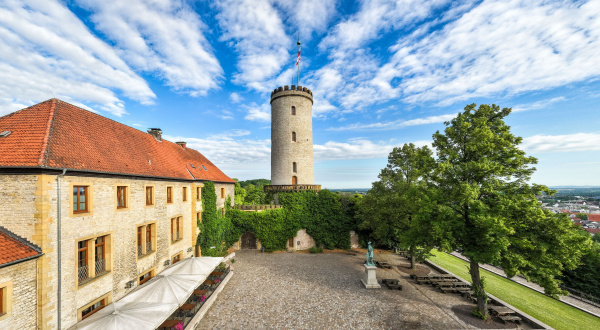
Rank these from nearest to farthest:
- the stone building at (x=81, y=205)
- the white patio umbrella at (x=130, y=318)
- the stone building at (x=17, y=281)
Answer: the stone building at (x=17, y=281), the white patio umbrella at (x=130, y=318), the stone building at (x=81, y=205)

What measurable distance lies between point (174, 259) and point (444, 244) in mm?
18354

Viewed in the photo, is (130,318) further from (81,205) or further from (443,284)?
(443,284)

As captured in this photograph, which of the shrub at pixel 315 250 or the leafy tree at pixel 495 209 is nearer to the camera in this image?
the leafy tree at pixel 495 209

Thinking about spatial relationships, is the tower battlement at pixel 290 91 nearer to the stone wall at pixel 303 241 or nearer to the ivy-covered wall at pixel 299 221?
the ivy-covered wall at pixel 299 221

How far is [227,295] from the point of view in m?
14.2

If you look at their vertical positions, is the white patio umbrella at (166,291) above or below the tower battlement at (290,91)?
below

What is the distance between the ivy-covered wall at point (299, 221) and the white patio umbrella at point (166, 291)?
11.4 m

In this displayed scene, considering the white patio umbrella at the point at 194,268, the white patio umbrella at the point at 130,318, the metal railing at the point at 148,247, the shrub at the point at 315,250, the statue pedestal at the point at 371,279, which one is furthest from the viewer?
the shrub at the point at 315,250

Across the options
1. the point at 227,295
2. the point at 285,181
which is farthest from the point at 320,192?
the point at 227,295

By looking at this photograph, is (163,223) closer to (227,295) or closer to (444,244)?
(227,295)

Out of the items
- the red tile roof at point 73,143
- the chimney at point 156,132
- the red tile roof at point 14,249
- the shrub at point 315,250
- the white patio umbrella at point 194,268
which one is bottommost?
the shrub at point 315,250

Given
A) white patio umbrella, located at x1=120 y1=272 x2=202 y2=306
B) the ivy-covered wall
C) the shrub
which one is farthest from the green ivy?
the shrub

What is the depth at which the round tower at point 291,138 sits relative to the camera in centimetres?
2706

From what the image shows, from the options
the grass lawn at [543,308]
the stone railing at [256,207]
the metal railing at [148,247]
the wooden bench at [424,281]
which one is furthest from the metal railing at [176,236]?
the grass lawn at [543,308]
